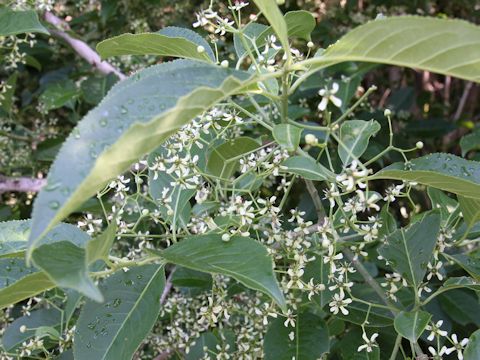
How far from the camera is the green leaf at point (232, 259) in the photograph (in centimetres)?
91

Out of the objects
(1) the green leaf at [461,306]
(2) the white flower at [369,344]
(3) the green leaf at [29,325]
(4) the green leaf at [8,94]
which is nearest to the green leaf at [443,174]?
(2) the white flower at [369,344]

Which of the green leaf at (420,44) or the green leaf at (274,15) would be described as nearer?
the green leaf at (420,44)

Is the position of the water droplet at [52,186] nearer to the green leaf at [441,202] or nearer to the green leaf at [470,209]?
the green leaf at [470,209]

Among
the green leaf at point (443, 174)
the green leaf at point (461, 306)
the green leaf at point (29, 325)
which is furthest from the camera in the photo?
the green leaf at point (461, 306)

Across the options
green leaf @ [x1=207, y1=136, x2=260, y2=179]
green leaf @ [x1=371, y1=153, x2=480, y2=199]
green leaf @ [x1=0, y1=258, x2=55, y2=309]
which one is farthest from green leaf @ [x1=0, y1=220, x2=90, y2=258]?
green leaf @ [x1=371, y1=153, x2=480, y2=199]

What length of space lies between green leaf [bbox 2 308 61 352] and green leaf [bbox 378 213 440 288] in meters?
0.78

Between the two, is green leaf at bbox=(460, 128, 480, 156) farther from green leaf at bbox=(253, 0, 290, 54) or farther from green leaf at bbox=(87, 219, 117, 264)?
green leaf at bbox=(87, 219, 117, 264)

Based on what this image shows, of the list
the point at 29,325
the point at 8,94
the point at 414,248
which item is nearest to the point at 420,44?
the point at 414,248

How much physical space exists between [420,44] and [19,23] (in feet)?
4.20

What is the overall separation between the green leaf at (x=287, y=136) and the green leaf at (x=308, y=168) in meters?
0.09

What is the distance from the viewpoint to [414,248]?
1.24 meters

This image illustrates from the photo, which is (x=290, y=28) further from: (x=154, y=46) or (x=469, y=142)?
(x=469, y=142)

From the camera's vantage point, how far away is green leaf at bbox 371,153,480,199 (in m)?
1.01

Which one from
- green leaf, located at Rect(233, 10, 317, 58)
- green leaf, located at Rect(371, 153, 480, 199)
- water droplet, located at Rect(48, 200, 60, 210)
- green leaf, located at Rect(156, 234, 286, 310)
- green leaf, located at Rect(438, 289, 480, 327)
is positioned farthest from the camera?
green leaf, located at Rect(438, 289, 480, 327)
